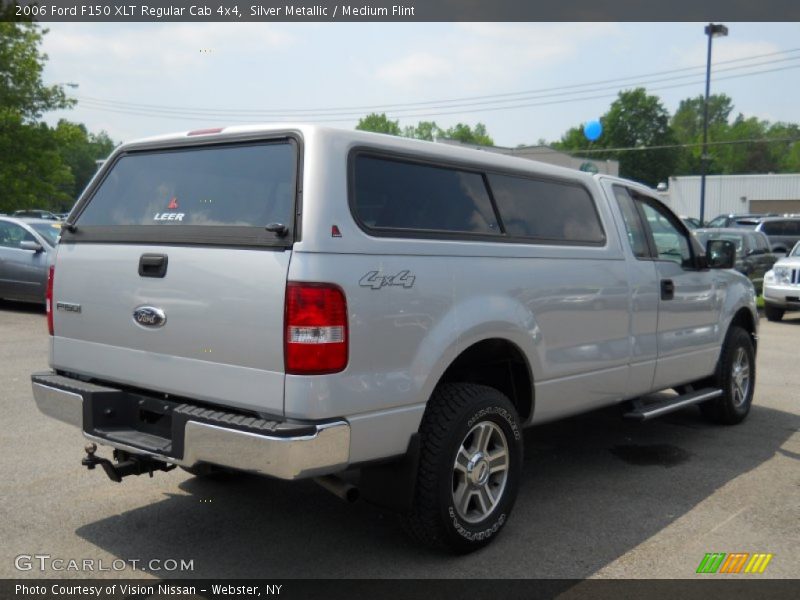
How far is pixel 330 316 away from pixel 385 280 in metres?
0.36

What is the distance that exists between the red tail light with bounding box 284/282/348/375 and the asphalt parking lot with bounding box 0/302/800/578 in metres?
1.14

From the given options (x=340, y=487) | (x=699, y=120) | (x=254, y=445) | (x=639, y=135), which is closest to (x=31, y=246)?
(x=340, y=487)

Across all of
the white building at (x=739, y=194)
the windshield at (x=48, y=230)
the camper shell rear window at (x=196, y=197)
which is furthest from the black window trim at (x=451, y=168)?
the white building at (x=739, y=194)

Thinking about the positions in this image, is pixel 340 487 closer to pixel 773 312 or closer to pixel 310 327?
pixel 310 327

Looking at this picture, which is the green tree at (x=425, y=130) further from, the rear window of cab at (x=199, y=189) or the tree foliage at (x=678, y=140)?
the rear window of cab at (x=199, y=189)

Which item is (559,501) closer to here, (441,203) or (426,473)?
(426,473)

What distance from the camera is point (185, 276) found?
369cm

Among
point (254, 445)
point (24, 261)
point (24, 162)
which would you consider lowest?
point (254, 445)

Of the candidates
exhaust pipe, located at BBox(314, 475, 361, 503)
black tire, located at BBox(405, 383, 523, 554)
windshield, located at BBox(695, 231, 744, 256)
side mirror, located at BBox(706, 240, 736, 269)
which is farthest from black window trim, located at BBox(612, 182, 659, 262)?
windshield, located at BBox(695, 231, 744, 256)

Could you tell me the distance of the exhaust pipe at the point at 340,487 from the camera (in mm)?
3705

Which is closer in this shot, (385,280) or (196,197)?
(385,280)

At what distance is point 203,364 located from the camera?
12.0 ft

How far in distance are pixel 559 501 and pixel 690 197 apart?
208 ft

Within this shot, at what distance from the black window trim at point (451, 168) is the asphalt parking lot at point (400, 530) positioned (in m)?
1.57
